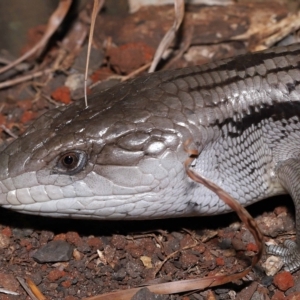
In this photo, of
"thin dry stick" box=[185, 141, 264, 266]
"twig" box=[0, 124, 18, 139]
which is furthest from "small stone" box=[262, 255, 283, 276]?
"twig" box=[0, 124, 18, 139]

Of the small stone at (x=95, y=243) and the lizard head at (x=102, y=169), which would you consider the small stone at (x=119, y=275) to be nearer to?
the small stone at (x=95, y=243)

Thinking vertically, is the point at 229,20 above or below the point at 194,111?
below

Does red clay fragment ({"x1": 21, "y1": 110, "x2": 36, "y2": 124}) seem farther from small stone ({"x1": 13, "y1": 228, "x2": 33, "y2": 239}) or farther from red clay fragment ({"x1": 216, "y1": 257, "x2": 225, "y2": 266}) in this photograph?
red clay fragment ({"x1": 216, "y1": 257, "x2": 225, "y2": 266})

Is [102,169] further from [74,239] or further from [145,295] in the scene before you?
[145,295]

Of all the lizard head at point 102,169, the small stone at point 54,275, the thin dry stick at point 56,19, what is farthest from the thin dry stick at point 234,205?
the thin dry stick at point 56,19

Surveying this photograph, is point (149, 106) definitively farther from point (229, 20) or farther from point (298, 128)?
point (229, 20)

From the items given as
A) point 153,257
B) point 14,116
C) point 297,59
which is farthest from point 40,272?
point 297,59
